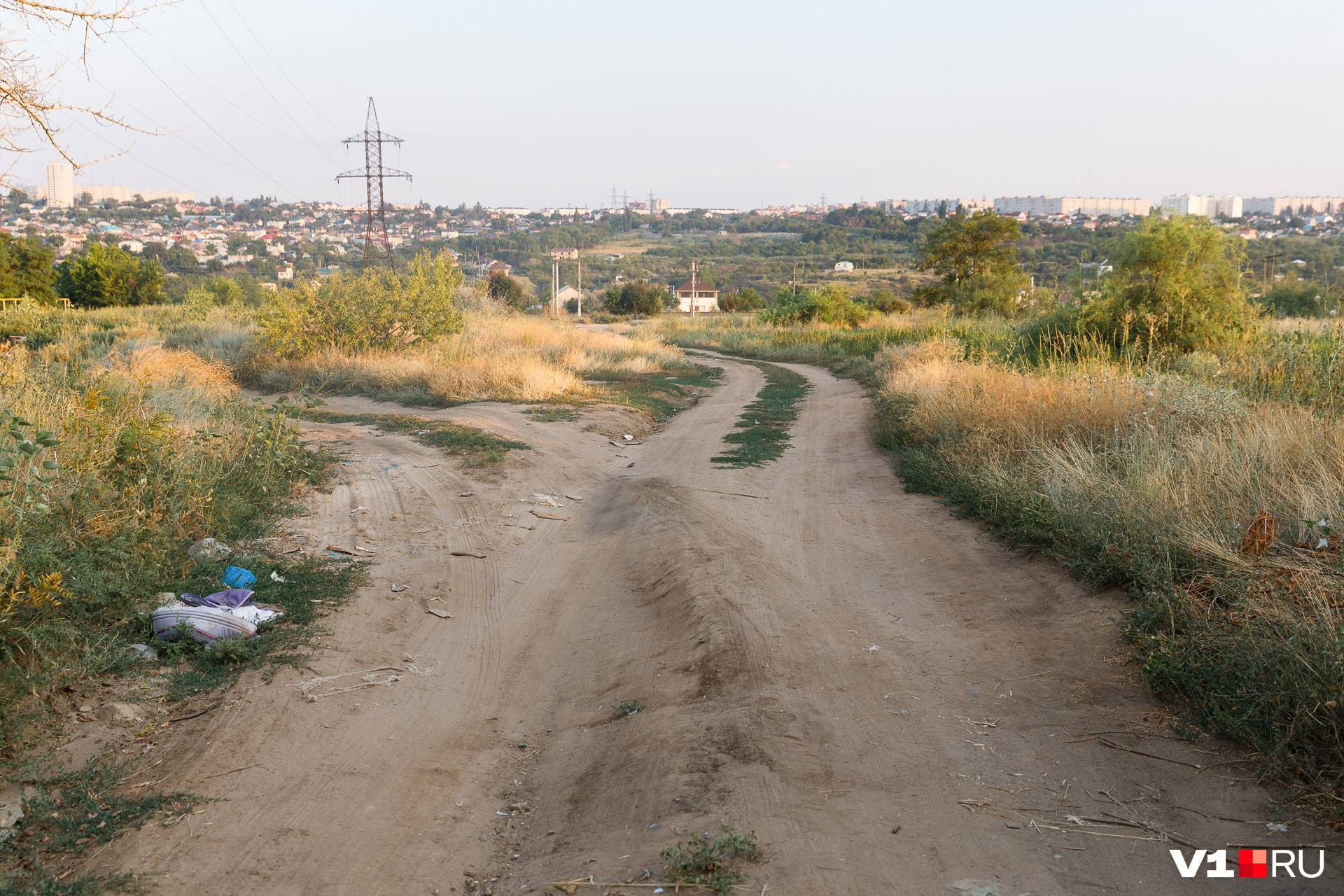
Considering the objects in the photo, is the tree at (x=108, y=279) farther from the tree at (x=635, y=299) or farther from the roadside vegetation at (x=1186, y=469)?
the roadside vegetation at (x=1186, y=469)

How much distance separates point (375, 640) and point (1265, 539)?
5.48 meters

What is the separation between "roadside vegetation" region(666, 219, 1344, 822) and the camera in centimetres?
358

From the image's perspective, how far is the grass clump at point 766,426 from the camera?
11469 millimetres

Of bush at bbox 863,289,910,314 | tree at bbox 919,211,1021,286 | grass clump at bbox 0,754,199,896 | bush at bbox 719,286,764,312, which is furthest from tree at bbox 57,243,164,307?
grass clump at bbox 0,754,199,896

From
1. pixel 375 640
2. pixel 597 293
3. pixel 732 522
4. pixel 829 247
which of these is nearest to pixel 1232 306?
pixel 732 522

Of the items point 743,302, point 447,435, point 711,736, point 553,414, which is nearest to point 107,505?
point 711,736

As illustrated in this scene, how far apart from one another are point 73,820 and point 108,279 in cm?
6073

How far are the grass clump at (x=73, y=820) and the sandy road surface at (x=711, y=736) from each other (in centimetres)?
13

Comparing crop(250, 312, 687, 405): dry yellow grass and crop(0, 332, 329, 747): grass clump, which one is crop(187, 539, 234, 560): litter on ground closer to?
crop(0, 332, 329, 747): grass clump

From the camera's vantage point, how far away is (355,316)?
2112cm

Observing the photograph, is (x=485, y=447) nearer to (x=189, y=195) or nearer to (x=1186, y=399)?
(x=1186, y=399)

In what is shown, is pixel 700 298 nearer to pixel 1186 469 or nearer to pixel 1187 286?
pixel 1187 286

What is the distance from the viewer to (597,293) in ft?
318

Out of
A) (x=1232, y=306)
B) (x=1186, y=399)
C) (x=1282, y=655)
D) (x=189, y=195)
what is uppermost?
(x=189, y=195)
